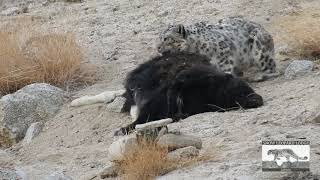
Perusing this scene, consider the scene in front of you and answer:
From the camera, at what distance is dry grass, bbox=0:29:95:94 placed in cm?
1001

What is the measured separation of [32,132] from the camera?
8.54 metres

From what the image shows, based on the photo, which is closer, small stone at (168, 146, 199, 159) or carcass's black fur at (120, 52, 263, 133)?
small stone at (168, 146, 199, 159)

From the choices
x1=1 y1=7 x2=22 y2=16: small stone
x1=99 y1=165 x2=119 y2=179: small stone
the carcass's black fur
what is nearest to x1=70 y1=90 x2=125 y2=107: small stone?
the carcass's black fur

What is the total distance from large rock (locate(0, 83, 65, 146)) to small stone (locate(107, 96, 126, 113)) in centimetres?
79

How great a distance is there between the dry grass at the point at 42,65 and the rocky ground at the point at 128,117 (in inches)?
12.6

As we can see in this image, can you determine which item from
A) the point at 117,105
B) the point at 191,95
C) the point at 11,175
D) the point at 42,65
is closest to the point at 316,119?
the point at 191,95

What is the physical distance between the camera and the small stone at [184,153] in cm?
582

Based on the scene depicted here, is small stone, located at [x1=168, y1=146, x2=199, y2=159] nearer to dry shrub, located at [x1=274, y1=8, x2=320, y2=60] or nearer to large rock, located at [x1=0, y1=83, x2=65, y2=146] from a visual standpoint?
large rock, located at [x1=0, y1=83, x2=65, y2=146]

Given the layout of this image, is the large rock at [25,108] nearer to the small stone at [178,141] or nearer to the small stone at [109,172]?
the small stone at [109,172]

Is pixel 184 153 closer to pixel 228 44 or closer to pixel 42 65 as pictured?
pixel 228 44

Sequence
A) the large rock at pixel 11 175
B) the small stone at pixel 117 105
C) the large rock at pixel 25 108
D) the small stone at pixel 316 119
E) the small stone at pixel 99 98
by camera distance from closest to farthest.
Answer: the large rock at pixel 11 175
the small stone at pixel 316 119
the small stone at pixel 117 105
the large rock at pixel 25 108
the small stone at pixel 99 98

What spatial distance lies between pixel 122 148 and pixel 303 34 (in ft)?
15.8

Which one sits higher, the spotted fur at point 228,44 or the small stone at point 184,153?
the small stone at point 184,153

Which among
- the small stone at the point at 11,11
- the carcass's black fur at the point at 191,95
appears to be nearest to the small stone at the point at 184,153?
the carcass's black fur at the point at 191,95
